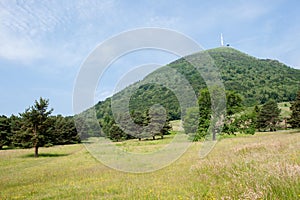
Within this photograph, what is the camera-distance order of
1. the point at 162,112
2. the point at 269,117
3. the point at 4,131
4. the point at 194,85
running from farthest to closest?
the point at 269,117
the point at 4,131
the point at 162,112
the point at 194,85

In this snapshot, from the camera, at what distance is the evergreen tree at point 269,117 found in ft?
253

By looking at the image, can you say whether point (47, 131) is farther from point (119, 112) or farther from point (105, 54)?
point (105, 54)

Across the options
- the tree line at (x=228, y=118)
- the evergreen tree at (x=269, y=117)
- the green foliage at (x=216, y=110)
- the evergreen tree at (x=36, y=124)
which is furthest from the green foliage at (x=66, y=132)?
the evergreen tree at (x=269, y=117)

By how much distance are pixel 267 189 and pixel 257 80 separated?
454ft

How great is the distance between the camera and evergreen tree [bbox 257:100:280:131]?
253ft

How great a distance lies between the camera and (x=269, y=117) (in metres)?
77.8

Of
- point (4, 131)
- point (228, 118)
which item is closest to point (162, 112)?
point (228, 118)

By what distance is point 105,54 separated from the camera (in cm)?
1320

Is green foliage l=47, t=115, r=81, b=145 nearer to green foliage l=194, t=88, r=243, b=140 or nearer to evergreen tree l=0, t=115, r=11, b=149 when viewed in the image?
evergreen tree l=0, t=115, r=11, b=149

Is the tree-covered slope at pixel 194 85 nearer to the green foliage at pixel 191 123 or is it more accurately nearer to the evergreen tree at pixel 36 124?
the green foliage at pixel 191 123

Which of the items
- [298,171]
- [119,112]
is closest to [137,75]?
[119,112]

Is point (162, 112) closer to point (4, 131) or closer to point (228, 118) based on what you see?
point (228, 118)

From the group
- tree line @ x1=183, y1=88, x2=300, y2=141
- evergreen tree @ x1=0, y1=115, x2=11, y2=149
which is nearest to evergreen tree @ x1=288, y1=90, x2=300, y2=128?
tree line @ x1=183, y1=88, x2=300, y2=141

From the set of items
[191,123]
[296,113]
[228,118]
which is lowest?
[191,123]
